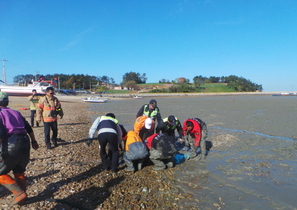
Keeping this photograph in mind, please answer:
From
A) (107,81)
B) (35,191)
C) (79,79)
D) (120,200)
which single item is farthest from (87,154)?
(107,81)

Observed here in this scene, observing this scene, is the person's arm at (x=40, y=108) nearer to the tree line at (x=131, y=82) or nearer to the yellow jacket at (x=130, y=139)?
the yellow jacket at (x=130, y=139)

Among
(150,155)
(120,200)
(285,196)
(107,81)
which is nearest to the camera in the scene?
(120,200)

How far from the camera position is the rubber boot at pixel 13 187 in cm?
369

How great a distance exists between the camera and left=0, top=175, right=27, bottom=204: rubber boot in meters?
3.69

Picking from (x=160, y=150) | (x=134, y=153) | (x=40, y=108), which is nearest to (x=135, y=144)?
(x=134, y=153)

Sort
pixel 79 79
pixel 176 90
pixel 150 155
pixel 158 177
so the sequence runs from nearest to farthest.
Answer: pixel 158 177, pixel 150 155, pixel 79 79, pixel 176 90

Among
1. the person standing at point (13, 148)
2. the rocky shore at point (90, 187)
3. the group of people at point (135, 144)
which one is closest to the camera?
the person standing at point (13, 148)

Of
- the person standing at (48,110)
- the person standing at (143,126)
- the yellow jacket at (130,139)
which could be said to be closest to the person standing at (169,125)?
the person standing at (143,126)

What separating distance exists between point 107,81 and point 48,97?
428ft

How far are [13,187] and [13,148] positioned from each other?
71 centimetres

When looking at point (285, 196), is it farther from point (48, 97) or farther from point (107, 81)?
point (107, 81)

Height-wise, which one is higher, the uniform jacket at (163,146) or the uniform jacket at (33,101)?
the uniform jacket at (33,101)

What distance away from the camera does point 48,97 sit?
772 cm

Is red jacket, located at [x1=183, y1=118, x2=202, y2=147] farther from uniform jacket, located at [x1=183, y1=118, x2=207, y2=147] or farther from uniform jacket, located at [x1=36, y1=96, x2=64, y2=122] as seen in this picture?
uniform jacket, located at [x1=36, y1=96, x2=64, y2=122]
